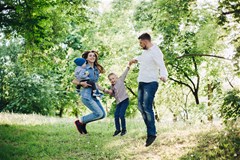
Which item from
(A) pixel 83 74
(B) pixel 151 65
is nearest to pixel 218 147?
(B) pixel 151 65

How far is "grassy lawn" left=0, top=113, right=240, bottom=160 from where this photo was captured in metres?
6.49

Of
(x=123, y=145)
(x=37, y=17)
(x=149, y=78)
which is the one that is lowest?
(x=123, y=145)

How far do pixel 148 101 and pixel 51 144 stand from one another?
296 cm

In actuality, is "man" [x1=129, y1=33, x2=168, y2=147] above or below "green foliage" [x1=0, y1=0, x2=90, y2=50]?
below

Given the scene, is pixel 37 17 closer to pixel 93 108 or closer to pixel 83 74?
pixel 83 74

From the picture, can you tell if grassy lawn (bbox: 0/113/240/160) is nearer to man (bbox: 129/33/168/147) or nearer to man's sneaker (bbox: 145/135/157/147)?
man's sneaker (bbox: 145/135/157/147)

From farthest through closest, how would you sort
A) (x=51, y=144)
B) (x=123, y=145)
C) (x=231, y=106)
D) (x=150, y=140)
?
1. (x=51, y=144)
2. (x=123, y=145)
3. (x=150, y=140)
4. (x=231, y=106)

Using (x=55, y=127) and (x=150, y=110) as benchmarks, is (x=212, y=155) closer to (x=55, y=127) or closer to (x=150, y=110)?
(x=150, y=110)

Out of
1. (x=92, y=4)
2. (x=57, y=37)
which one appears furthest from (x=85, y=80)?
(x=92, y=4)

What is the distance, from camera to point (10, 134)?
931 centimetres

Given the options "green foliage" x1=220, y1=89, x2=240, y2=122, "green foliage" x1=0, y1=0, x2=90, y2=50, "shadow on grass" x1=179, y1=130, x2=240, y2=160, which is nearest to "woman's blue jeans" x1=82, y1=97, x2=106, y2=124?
"shadow on grass" x1=179, y1=130, x2=240, y2=160

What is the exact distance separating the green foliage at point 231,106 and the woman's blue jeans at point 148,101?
1.44m

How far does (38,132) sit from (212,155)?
5402 mm

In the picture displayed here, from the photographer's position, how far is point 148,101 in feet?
22.3
